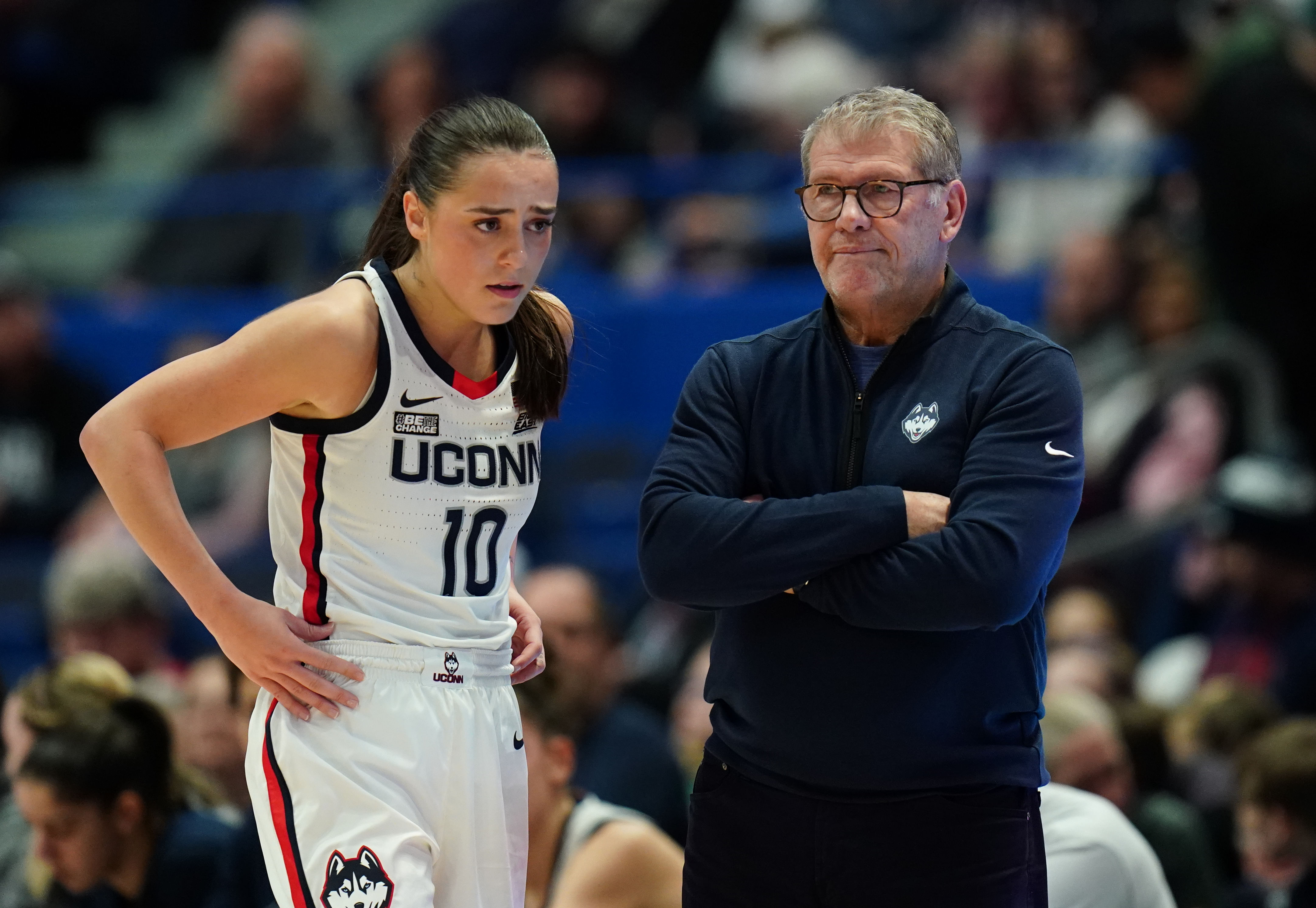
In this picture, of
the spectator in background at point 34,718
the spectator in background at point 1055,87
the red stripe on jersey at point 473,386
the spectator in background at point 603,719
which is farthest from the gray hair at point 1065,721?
the spectator in background at point 1055,87

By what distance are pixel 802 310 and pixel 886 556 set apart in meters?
5.61

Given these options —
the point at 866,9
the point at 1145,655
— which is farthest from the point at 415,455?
the point at 866,9

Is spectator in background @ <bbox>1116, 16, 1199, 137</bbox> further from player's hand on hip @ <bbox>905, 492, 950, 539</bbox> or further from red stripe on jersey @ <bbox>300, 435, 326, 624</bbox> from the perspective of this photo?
red stripe on jersey @ <bbox>300, 435, 326, 624</bbox>

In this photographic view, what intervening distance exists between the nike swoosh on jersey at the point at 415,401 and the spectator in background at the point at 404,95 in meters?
6.93

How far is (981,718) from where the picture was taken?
308cm

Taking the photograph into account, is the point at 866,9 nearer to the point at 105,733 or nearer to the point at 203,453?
the point at 203,453

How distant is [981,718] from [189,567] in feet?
4.55

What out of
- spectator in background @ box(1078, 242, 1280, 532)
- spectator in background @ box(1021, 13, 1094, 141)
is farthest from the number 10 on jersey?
spectator in background @ box(1021, 13, 1094, 141)

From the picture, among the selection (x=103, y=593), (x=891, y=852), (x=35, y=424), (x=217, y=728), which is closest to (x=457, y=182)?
(x=891, y=852)

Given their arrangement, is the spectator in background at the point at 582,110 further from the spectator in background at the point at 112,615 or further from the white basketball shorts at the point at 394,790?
the white basketball shorts at the point at 394,790

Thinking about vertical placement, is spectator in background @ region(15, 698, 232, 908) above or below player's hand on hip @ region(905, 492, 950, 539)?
below

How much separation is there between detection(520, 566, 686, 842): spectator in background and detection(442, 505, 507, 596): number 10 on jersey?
1.97m

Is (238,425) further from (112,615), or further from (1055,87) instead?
(1055,87)

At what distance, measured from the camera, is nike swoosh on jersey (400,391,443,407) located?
10.6 ft
